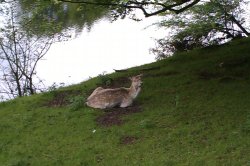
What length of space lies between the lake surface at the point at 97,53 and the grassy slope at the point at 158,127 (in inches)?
380

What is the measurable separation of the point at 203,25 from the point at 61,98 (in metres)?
4.60

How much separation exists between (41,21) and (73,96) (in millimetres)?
6190

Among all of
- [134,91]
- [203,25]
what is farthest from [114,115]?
[203,25]

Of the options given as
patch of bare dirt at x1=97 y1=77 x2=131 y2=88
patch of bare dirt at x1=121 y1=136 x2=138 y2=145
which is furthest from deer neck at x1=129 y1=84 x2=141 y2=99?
patch of bare dirt at x1=97 y1=77 x2=131 y2=88

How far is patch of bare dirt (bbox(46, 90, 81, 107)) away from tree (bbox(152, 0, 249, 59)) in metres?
3.98

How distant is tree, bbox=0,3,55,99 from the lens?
50.5 ft

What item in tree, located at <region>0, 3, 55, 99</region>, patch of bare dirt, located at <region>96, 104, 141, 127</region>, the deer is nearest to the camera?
patch of bare dirt, located at <region>96, 104, 141, 127</region>

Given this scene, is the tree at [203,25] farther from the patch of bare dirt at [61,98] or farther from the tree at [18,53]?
the tree at [18,53]

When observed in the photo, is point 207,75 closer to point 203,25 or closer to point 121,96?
point 121,96

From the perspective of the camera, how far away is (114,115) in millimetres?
8812

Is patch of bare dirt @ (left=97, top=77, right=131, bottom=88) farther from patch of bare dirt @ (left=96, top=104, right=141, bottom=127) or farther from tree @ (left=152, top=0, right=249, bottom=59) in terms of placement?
tree @ (left=152, top=0, right=249, bottom=59)

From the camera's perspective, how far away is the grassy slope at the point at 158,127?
6.75 metres

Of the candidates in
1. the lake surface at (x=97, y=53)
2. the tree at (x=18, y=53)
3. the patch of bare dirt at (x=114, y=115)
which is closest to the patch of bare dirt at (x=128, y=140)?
the patch of bare dirt at (x=114, y=115)

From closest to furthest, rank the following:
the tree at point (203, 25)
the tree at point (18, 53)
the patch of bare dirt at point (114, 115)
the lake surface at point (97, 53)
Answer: the patch of bare dirt at point (114, 115) → the tree at point (203, 25) → the tree at point (18, 53) → the lake surface at point (97, 53)
